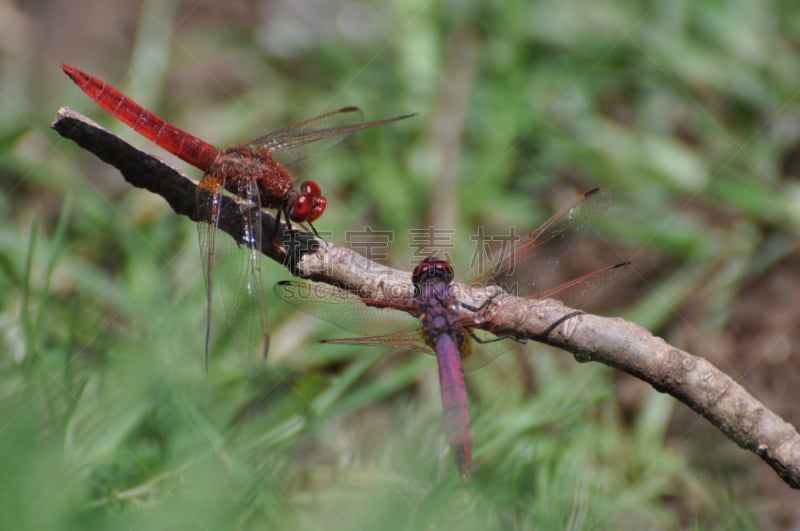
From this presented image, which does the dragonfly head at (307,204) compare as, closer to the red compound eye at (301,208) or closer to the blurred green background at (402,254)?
the red compound eye at (301,208)

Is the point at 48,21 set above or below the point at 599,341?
above

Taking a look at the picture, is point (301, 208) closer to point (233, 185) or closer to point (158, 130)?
point (233, 185)

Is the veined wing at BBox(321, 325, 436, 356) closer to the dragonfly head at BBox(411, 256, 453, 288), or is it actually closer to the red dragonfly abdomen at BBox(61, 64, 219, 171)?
the dragonfly head at BBox(411, 256, 453, 288)

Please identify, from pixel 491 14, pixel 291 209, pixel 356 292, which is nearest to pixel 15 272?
pixel 291 209

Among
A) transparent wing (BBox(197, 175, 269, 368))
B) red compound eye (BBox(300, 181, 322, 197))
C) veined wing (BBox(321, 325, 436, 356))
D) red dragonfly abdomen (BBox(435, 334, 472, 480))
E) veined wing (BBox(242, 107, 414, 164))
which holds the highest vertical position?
veined wing (BBox(242, 107, 414, 164))

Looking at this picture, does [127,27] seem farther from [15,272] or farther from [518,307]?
[518,307]

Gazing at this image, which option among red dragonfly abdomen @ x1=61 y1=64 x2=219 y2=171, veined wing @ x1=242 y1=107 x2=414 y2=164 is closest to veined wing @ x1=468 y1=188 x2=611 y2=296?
veined wing @ x1=242 y1=107 x2=414 y2=164

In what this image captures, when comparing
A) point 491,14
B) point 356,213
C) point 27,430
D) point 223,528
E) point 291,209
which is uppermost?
point 491,14
